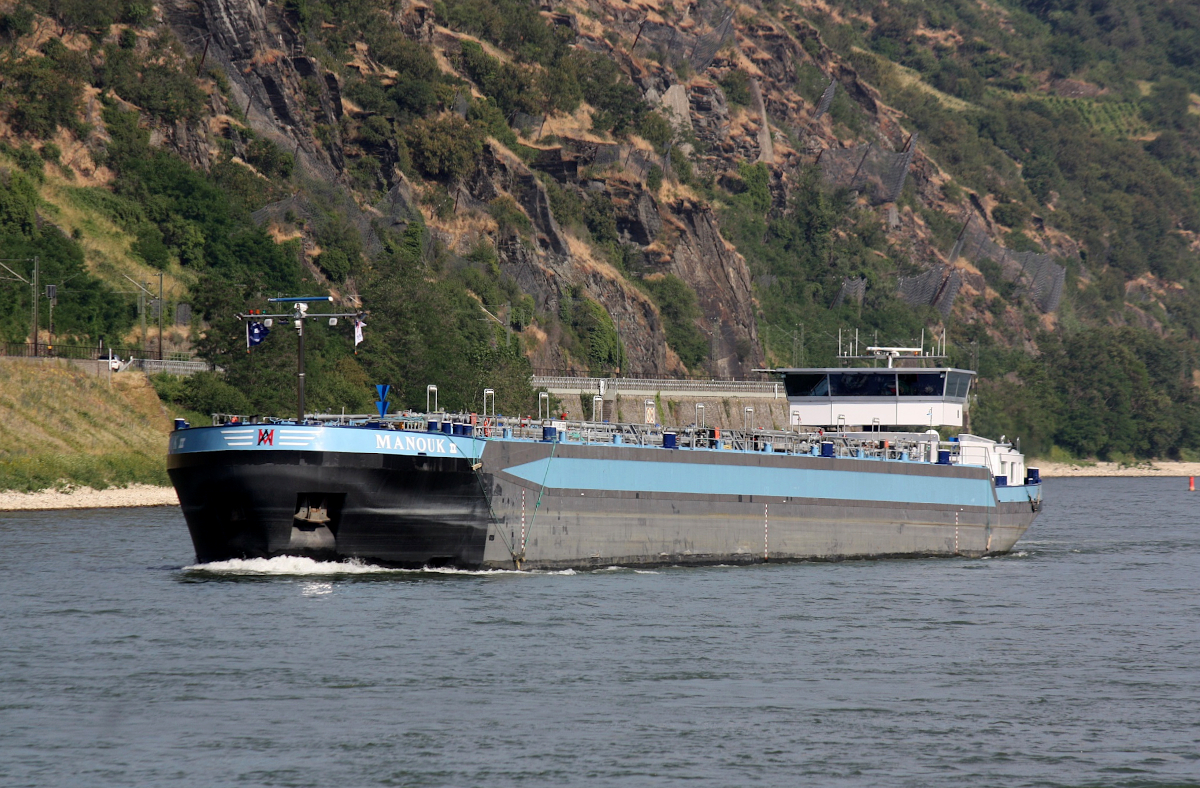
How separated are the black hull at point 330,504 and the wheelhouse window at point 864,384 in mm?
28820

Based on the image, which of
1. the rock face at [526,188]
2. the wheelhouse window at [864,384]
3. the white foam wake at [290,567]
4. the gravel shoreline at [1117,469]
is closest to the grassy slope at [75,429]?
the white foam wake at [290,567]

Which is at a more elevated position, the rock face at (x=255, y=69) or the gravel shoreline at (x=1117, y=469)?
the rock face at (x=255, y=69)

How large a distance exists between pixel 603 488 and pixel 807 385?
76.7ft

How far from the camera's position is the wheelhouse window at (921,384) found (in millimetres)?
69625

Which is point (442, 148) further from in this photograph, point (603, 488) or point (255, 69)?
point (603, 488)

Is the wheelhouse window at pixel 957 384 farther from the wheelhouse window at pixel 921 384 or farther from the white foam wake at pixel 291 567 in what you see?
the white foam wake at pixel 291 567

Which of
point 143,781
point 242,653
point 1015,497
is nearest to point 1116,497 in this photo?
point 1015,497

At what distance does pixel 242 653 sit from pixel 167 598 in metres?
8.98

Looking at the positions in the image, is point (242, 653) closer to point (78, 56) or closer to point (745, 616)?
point (745, 616)

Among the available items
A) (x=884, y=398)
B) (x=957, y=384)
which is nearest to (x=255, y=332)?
(x=884, y=398)

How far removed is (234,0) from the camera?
145 meters

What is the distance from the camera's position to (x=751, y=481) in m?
56.2

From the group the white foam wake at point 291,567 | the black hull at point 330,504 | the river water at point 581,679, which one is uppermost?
the black hull at point 330,504

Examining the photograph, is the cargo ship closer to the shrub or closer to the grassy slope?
the grassy slope
